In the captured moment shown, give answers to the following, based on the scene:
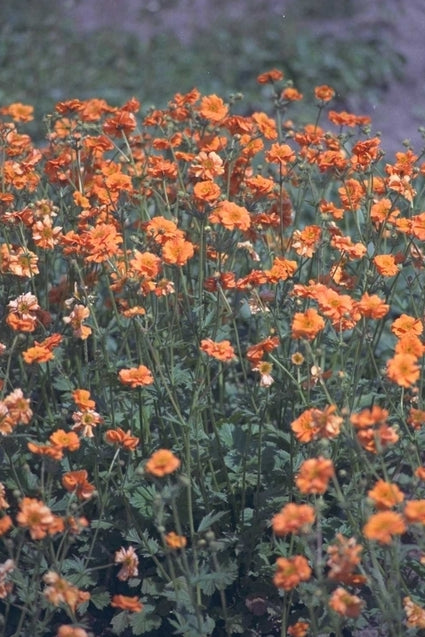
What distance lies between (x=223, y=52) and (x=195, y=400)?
5.68m

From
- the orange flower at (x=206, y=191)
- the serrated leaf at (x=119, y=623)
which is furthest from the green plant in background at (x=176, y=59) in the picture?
the serrated leaf at (x=119, y=623)

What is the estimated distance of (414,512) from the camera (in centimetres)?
226

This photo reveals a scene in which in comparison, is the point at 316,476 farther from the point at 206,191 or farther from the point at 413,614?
the point at 206,191

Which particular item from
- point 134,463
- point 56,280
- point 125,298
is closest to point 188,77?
point 56,280

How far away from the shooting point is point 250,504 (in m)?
3.23

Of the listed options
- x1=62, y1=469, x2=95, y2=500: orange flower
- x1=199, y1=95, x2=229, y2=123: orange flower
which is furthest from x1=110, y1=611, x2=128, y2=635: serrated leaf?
x1=199, y1=95, x2=229, y2=123: orange flower

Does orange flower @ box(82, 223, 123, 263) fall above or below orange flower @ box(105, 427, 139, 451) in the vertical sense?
above

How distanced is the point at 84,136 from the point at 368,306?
117 cm

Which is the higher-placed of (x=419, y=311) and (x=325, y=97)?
(x=325, y=97)

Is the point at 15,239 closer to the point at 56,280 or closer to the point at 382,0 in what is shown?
the point at 56,280

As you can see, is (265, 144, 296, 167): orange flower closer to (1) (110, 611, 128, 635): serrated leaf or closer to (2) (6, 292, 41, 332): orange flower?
(2) (6, 292, 41, 332): orange flower

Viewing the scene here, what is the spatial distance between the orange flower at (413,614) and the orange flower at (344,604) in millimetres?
194

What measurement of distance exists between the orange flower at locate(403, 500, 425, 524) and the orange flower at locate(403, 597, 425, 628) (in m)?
0.29

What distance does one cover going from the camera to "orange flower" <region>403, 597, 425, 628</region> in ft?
8.21
